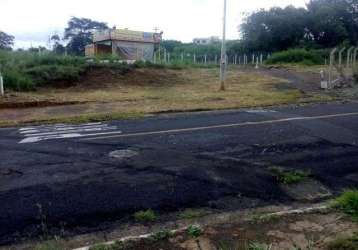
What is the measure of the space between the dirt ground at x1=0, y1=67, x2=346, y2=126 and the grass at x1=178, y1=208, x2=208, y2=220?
7.78m

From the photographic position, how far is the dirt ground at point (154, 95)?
1325 cm

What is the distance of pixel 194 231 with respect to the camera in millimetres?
3961

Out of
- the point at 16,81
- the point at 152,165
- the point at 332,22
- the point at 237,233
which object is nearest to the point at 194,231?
the point at 237,233

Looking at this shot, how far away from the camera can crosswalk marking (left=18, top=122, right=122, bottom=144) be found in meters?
8.85

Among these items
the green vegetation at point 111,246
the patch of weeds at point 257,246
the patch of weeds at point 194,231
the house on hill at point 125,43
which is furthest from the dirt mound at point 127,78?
the patch of weeds at point 257,246

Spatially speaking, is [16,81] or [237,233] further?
[16,81]

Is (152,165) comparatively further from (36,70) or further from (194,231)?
(36,70)

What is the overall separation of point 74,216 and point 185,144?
370 cm

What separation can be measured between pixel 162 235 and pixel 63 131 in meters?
6.36

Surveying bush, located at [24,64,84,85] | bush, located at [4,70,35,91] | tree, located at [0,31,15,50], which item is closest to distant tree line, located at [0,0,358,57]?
tree, located at [0,31,15,50]

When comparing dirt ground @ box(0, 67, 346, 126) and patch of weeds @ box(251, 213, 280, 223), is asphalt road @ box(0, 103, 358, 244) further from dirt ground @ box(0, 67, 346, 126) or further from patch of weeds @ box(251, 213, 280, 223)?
dirt ground @ box(0, 67, 346, 126)

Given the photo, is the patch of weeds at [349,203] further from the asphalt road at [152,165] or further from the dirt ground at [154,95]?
the dirt ground at [154,95]

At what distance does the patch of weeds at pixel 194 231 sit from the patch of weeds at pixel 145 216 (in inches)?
21.5

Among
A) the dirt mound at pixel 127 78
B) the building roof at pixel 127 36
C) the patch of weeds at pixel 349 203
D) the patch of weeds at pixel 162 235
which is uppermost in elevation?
the building roof at pixel 127 36
